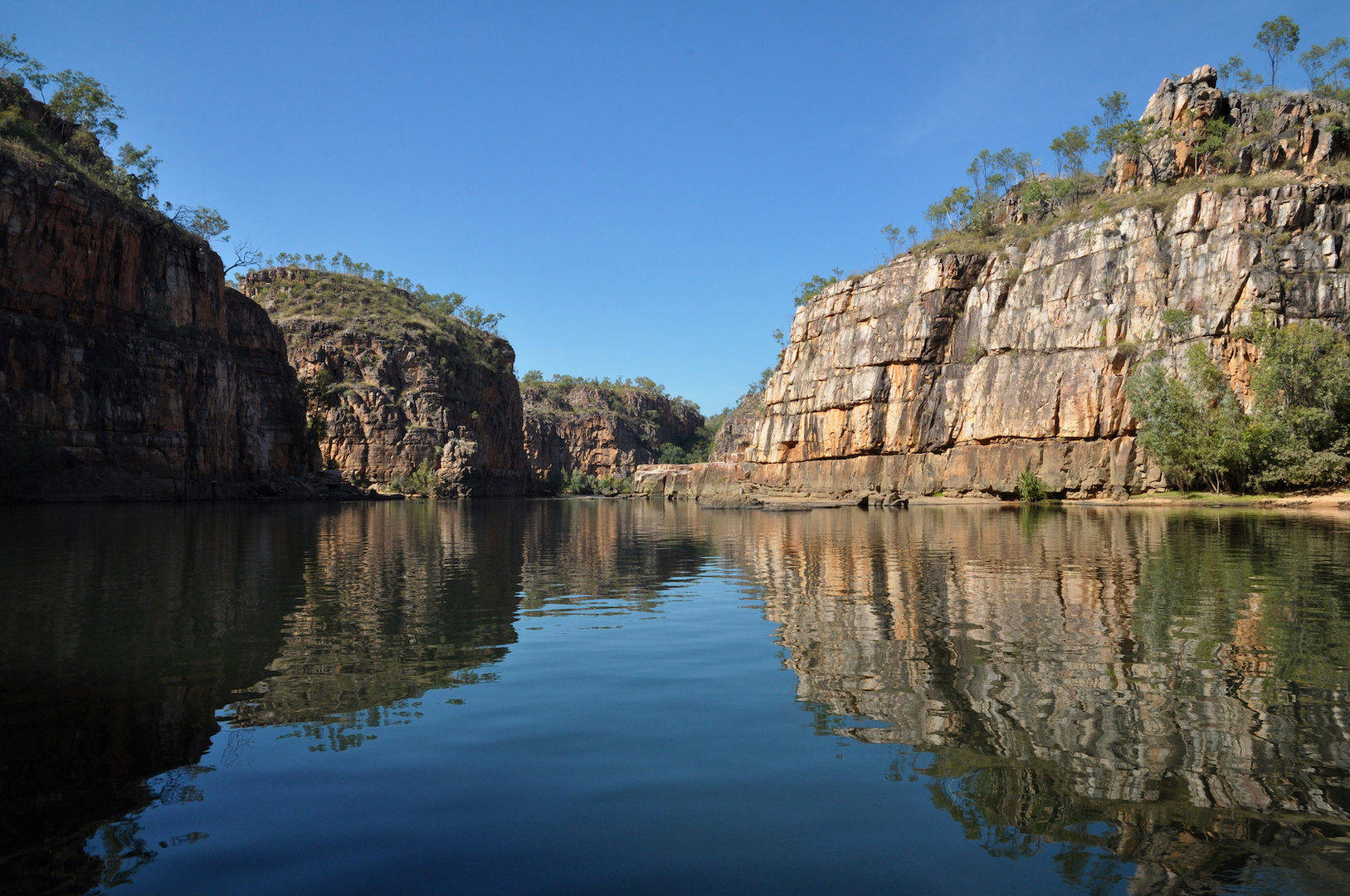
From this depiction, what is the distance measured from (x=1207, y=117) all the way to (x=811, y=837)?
263ft

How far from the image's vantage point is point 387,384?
114 metres

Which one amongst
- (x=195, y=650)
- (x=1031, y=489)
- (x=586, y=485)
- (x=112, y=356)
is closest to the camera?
(x=195, y=650)

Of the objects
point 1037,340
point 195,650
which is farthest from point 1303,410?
point 195,650

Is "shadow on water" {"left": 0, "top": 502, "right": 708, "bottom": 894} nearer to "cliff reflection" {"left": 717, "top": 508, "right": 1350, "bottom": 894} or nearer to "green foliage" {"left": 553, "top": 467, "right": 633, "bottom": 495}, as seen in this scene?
"cliff reflection" {"left": 717, "top": 508, "right": 1350, "bottom": 894}

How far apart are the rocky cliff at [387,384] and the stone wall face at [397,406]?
0.12 metres

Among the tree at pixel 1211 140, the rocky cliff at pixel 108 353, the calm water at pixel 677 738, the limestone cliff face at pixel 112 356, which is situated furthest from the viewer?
the tree at pixel 1211 140

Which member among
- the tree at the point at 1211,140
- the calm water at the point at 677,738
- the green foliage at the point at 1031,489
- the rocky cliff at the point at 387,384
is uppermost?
the tree at the point at 1211,140

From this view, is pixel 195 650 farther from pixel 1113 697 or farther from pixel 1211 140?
pixel 1211 140

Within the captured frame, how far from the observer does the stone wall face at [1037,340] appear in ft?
181

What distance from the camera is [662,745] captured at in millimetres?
7172

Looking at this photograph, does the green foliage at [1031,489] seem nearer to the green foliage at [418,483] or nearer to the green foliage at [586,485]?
the green foliage at [418,483]

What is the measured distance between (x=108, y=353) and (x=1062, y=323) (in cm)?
7720

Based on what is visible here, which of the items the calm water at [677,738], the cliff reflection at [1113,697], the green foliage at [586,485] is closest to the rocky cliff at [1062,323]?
the cliff reflection at [1113,697]

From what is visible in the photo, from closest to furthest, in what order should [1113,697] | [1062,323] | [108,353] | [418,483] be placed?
1. [1113,697]
2. [108,353]
3. [1062,323]
4. [418,483]
